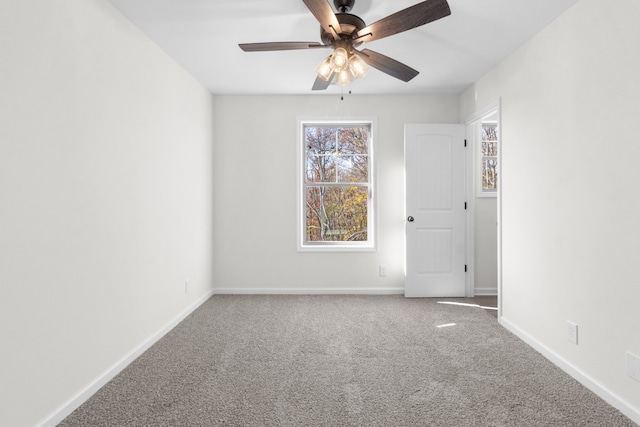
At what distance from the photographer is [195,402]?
2.05 metres

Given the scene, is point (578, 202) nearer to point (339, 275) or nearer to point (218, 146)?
point (339, 275)

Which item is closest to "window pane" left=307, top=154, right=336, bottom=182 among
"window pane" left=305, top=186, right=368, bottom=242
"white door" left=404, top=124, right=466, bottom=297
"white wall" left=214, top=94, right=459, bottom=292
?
"window pane" left=305, top=186, right=368, bottom=242

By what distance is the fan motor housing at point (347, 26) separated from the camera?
2160 mm

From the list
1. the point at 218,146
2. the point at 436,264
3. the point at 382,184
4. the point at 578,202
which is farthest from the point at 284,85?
the point at 578,202

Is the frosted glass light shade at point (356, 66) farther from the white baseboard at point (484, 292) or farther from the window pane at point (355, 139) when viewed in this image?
the white baseboard at point (484, 292)

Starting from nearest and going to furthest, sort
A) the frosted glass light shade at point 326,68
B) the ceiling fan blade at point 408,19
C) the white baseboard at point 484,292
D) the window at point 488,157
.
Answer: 1. the ceiling fan blade at point 408,19
2. the frosted glass light shade at point 326,68
3. the white baseboard at point 484,292
4. the window at point 488,157

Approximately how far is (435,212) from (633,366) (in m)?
2.57

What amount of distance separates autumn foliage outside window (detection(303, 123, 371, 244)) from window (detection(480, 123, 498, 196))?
1437 mm

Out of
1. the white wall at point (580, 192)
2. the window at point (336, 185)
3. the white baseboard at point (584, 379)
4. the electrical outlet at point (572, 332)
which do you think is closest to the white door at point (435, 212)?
the window at point (336, 185)

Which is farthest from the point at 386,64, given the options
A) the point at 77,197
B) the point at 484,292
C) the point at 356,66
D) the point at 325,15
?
the point at 484,292

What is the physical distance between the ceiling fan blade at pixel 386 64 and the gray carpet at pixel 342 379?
6.68 ft

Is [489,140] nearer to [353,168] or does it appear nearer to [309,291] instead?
[353,168]

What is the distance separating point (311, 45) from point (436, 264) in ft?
9.92

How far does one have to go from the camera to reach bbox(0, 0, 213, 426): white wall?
167 cm
